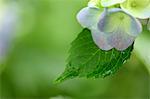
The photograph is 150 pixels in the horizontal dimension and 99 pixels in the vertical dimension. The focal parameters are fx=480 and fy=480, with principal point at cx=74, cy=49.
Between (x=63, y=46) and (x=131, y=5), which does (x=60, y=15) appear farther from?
(x=131, y=5)

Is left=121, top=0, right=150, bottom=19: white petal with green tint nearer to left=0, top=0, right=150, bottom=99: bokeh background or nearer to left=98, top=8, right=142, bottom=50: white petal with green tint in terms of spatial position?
left=98, top=8, right=142, bottom=50: white petal with green tint

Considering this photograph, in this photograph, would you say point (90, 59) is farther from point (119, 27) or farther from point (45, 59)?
point (45, 59)

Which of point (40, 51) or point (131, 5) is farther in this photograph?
point (40, 51)

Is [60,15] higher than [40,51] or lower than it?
higher

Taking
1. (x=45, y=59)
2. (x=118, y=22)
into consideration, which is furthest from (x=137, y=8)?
(x=45, y=59)

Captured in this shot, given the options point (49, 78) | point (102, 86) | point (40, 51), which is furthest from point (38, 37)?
point (102, 86)
